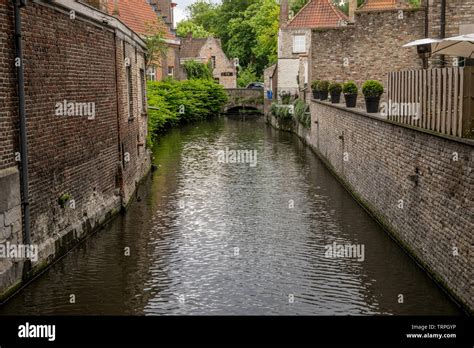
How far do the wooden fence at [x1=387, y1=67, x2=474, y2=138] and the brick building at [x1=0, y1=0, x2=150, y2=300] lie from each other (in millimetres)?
6657

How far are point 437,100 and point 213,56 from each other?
212 feet

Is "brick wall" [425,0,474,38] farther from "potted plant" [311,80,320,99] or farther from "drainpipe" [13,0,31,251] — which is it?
"drainpipe" [13,0,31,251]

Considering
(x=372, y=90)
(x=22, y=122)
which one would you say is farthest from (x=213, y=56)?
(x=22, y=122)

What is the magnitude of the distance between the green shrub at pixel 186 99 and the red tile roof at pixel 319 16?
29.6 ft

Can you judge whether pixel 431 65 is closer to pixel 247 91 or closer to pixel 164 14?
pixel 164 14

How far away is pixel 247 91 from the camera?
60.4 metres

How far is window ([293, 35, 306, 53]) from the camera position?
50.6 meters

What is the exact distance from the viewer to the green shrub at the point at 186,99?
41344 millimetres

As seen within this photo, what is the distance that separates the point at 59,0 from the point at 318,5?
40553 millimetres

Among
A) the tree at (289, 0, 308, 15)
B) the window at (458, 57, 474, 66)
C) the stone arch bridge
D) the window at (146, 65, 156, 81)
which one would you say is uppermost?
the tree at (289, 0, 308, 15)

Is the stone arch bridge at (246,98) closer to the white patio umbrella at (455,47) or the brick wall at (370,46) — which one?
the brick wall at (370,46)

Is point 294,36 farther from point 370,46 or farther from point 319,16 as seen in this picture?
point 370,46

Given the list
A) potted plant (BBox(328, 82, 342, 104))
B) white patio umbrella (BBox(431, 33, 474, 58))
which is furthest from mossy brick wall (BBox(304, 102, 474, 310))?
potted plant (BBox(328, 82, 342, 104))
